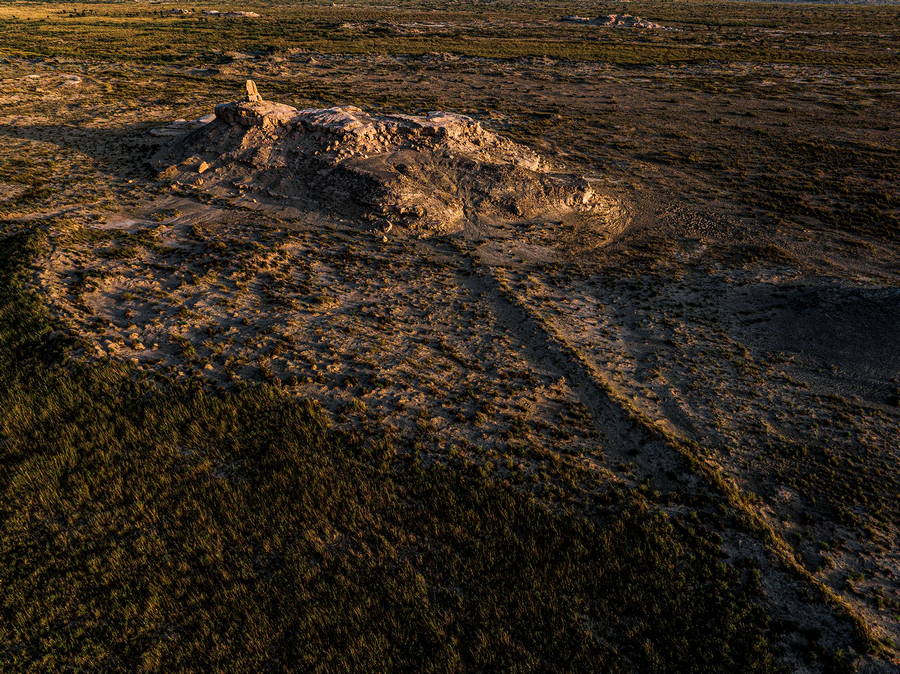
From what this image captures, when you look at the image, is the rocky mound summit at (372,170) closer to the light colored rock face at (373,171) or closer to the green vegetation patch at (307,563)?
the light colored rock face at (373,171)

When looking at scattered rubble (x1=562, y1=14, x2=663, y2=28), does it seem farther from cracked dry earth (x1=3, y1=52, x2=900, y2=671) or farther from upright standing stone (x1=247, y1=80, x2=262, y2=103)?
upright standing stone (x1=247, y1=80, x2=262, y2=103)

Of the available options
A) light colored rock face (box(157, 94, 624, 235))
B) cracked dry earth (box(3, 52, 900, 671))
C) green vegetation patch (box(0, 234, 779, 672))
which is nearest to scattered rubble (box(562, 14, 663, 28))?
light colored rock face (box(157, 94, 624, 235))

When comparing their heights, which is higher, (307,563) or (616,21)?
(616,21)

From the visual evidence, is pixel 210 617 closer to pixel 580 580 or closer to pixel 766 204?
pixel 580 580

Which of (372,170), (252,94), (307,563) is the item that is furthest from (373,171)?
(307,563)

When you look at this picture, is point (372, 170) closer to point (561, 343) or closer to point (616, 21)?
point (561, 343)

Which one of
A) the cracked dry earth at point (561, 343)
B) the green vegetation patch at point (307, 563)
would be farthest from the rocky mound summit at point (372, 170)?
the green vegetation patch at point (307, 563)

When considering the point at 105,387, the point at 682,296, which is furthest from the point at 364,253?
the point at 682,296
